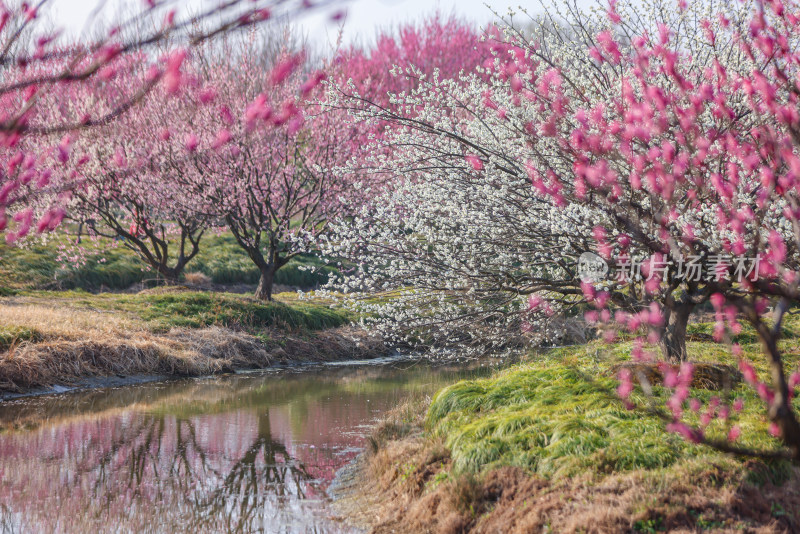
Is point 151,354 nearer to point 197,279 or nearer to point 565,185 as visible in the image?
point 197,279

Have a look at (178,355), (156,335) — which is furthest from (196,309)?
(178,355)

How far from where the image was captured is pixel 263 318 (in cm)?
1759

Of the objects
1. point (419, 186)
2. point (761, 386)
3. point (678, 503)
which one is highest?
point (419, 186)

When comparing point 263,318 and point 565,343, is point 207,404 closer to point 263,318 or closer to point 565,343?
point 263,318

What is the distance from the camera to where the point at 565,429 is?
20.1 ft

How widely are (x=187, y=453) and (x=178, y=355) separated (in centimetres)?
605

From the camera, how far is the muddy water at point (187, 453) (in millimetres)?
6551

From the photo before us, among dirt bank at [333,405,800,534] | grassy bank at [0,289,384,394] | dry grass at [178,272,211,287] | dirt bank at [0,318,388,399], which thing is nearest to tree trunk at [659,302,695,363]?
dirt bank at [333,405,800,534]

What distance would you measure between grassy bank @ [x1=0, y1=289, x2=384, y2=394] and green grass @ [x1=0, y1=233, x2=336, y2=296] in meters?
1.55

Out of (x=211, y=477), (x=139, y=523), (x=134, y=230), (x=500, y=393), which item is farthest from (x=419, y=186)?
(x=134, y=230)

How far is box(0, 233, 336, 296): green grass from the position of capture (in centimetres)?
1888

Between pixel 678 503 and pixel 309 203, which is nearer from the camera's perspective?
pixel 678 503

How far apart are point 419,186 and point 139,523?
5.31 m

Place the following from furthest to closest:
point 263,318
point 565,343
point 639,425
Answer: point 565,343 → point 263,318 → point 639,425
